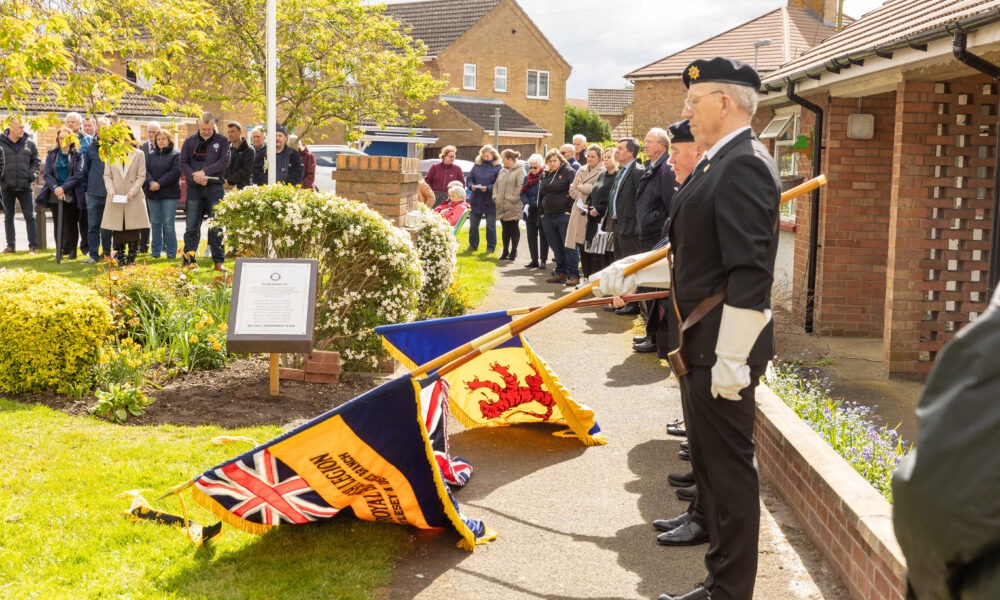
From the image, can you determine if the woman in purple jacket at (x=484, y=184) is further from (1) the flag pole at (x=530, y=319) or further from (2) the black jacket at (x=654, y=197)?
(1) the flag pole at (x=530, y=319)

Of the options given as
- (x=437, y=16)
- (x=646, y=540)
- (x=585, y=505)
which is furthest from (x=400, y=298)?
(x=437, y=16)

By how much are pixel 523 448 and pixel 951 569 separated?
5388mm

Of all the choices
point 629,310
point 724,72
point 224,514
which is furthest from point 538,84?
point 724,72

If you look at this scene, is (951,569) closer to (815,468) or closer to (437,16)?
(815,468)

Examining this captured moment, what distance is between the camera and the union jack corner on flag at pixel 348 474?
4691 millimetres

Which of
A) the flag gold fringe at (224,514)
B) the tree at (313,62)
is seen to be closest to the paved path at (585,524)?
the flag gold fringe at (224,514)

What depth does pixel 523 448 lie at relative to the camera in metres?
6.95

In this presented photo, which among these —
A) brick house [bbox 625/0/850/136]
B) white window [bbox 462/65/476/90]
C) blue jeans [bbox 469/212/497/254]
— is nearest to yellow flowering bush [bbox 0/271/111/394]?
blue jeans [bbox 469/212/497/254]

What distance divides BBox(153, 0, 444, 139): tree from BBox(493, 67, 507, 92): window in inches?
1231

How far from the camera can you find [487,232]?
20.0 meters

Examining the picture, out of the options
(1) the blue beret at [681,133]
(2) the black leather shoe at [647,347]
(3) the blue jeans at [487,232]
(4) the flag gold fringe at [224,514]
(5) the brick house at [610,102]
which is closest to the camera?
(4) the flag gold fringe at [224,514]

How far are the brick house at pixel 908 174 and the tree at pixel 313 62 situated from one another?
43.2 feet

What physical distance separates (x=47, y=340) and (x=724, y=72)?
560cm

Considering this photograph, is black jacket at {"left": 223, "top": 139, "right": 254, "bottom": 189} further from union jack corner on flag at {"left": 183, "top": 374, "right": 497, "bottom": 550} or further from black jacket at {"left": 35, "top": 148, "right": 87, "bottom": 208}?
union jack corner on flag at {"left": 183, "top": 374, "right": 497, "bottom": 550}
